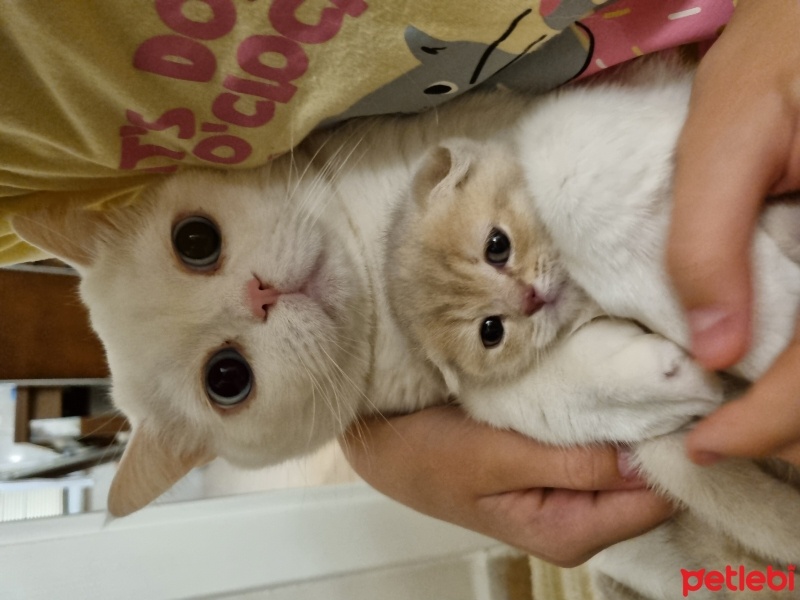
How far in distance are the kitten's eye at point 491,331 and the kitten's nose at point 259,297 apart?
0.92ft

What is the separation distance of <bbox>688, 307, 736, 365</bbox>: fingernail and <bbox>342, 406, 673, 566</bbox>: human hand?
247 mm

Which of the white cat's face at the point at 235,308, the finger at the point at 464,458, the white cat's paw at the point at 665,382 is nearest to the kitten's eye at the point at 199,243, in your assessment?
the white cat's face at the point at 235,308

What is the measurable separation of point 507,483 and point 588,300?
293mm

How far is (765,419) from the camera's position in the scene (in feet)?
1.72

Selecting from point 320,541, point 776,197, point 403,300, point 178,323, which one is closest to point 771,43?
point 776,197

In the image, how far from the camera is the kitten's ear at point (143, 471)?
0.92 meters

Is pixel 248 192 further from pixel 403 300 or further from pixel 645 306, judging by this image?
pixel 645 306

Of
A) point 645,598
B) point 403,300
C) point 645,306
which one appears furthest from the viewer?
point 645,598

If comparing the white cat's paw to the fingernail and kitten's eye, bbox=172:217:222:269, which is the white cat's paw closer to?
the fingernail

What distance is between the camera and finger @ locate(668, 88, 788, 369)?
53 cm

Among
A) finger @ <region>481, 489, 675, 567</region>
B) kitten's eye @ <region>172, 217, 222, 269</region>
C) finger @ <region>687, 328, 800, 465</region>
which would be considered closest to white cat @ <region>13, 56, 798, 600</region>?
kitten's eye @ <region>172, 217, 222, 269</region>

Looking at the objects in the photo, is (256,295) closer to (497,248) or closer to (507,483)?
(497,248)

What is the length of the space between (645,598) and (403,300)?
649 mm

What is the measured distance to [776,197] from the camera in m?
0.59
